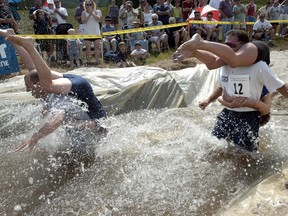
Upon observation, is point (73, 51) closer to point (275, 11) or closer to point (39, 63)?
point (39, 63)

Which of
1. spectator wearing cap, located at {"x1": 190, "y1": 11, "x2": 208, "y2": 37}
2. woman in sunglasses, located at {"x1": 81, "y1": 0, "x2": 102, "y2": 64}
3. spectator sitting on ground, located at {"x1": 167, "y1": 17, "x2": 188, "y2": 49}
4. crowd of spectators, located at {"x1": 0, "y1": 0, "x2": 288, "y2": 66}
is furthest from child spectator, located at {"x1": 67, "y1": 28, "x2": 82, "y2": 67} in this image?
spectator wearing cap, located at {"x1": 190, "y1": 11, "x2": 208, "y2": 37}

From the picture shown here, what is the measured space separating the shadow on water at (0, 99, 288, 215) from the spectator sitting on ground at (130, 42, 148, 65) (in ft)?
16.3

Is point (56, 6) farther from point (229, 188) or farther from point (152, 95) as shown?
point (229, 188)

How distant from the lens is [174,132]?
5.55m

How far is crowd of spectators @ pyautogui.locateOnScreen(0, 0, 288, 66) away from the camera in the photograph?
980 centimetres

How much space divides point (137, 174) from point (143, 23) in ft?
27.4

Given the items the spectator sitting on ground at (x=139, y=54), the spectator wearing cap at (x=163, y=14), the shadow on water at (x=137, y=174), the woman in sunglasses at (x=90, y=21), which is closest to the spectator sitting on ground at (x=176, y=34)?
the spectator wearing cap at (x=163, y=14)

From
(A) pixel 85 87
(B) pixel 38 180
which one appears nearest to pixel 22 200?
(B) pixel 38 180

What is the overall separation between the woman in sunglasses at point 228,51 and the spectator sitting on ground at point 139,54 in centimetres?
610


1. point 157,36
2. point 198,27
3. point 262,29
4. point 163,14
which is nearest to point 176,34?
point 157,36

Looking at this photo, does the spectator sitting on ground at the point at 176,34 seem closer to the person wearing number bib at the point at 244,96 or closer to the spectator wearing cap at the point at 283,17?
the spectator wearing cap at the point at 283,17

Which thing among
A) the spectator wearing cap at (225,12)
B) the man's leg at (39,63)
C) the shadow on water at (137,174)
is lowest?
the shadow on water at (137,174)

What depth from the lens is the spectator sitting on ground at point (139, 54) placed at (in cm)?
1019

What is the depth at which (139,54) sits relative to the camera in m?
10.2
